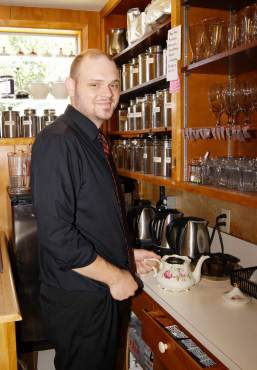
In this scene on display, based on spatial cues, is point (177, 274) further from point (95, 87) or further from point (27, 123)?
point (27, 123)

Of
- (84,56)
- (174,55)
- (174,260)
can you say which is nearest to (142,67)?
(174,55)

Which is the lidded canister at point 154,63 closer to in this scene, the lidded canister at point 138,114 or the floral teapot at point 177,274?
the lidded canister at point 138,114

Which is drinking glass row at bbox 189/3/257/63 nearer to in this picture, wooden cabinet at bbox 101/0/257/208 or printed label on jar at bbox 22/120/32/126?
wooden cabinet at bbox 101/0/257/208

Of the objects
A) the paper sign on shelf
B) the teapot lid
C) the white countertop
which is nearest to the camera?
the white countertop

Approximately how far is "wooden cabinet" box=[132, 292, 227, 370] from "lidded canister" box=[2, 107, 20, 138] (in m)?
1.57

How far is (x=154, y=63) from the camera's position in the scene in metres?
2.28

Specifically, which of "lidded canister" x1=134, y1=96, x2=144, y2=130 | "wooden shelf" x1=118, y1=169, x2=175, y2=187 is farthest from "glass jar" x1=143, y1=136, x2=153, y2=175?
"lidded canister" x1=134, y1=96, x2=144, y2=130

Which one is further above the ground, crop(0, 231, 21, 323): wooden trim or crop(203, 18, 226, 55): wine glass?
crop(203, 18, 226, 55): wine glass

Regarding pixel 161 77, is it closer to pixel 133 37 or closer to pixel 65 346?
pixel 133 37

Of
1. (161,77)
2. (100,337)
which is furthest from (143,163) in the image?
(100,337)

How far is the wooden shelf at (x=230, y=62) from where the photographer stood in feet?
4.88

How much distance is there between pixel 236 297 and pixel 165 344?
327 mm

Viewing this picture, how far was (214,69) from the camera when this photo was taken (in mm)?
1833

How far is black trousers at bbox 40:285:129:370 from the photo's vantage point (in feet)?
5.10
